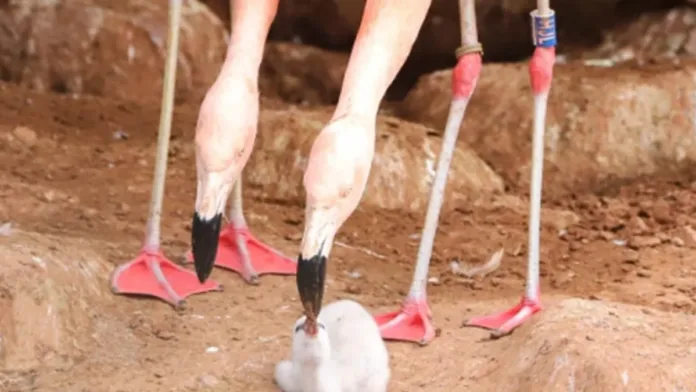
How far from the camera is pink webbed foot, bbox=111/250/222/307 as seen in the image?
2.60 meters

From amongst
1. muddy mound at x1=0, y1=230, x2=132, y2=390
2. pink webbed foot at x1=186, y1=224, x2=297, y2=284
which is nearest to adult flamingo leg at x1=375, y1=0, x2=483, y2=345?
pink webbed foot at x1=186, y1=224, x2=297, y2=284

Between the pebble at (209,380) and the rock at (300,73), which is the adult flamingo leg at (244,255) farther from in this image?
the rock at (300,73)

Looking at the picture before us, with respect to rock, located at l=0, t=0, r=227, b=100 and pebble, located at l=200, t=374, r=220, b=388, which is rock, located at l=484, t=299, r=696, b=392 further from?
rock, located at l=0, t=0, r=227, b=100

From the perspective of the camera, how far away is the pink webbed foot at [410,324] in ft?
7.83

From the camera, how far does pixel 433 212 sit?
2.45 metres

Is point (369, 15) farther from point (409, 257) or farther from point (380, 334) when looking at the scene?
point (409, 257)

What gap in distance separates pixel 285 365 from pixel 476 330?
1.82 ft

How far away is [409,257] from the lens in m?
3.31

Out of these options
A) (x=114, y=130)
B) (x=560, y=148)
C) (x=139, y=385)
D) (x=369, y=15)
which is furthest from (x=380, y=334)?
(x=114, y=130)

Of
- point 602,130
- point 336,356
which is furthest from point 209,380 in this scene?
point 602,130

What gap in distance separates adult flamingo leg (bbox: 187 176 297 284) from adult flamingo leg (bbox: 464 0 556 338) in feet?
2.11

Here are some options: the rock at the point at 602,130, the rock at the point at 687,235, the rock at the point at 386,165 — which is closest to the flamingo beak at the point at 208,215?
the rock at the point at 386,165

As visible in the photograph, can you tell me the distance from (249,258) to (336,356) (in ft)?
2.78

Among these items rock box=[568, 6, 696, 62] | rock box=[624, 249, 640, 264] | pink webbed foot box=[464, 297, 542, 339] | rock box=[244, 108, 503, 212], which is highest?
rock box=[568, 6, 696, 62]
